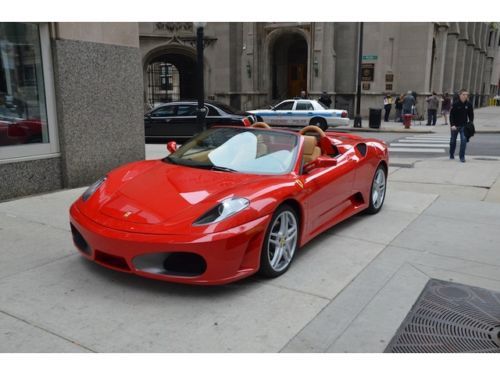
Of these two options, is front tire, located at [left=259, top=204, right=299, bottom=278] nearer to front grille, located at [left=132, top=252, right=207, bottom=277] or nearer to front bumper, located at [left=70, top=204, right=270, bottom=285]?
front bumper, located at [left=70, top=204, right=270, bottom=285]

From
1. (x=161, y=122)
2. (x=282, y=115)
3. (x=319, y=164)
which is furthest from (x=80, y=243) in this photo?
(x=282, y=115)

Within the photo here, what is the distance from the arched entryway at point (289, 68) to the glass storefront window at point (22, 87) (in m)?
26.7

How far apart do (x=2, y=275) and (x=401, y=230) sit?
4.26 m

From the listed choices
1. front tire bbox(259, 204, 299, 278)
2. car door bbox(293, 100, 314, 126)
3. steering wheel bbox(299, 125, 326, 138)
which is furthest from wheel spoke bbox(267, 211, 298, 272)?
car door bbox(293, 100, 314, 126)

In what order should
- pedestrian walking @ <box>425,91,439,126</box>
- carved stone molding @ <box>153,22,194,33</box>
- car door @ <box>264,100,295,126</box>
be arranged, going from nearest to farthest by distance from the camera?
car door @ <box>264,100,295,126</box>, pedestrian walking @ <box>425,91,439,126</box>, carved stone molding @ <box>153,22,194,33</box>

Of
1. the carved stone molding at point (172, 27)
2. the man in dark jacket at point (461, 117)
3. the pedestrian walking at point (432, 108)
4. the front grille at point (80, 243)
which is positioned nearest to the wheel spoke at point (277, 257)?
the front grille at point (80, 243)

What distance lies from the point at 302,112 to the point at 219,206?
17341mm

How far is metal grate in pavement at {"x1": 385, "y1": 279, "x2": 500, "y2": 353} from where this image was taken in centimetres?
322

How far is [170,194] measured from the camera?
4.08 meters

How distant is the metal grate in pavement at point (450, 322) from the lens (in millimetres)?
3217

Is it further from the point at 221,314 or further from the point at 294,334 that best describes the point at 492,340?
the point at 221,314

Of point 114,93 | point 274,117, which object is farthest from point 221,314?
point 274,117

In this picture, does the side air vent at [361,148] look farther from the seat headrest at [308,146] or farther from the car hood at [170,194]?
the car hood at [170,194]

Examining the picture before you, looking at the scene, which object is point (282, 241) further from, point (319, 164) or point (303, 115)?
point (303, 115)
